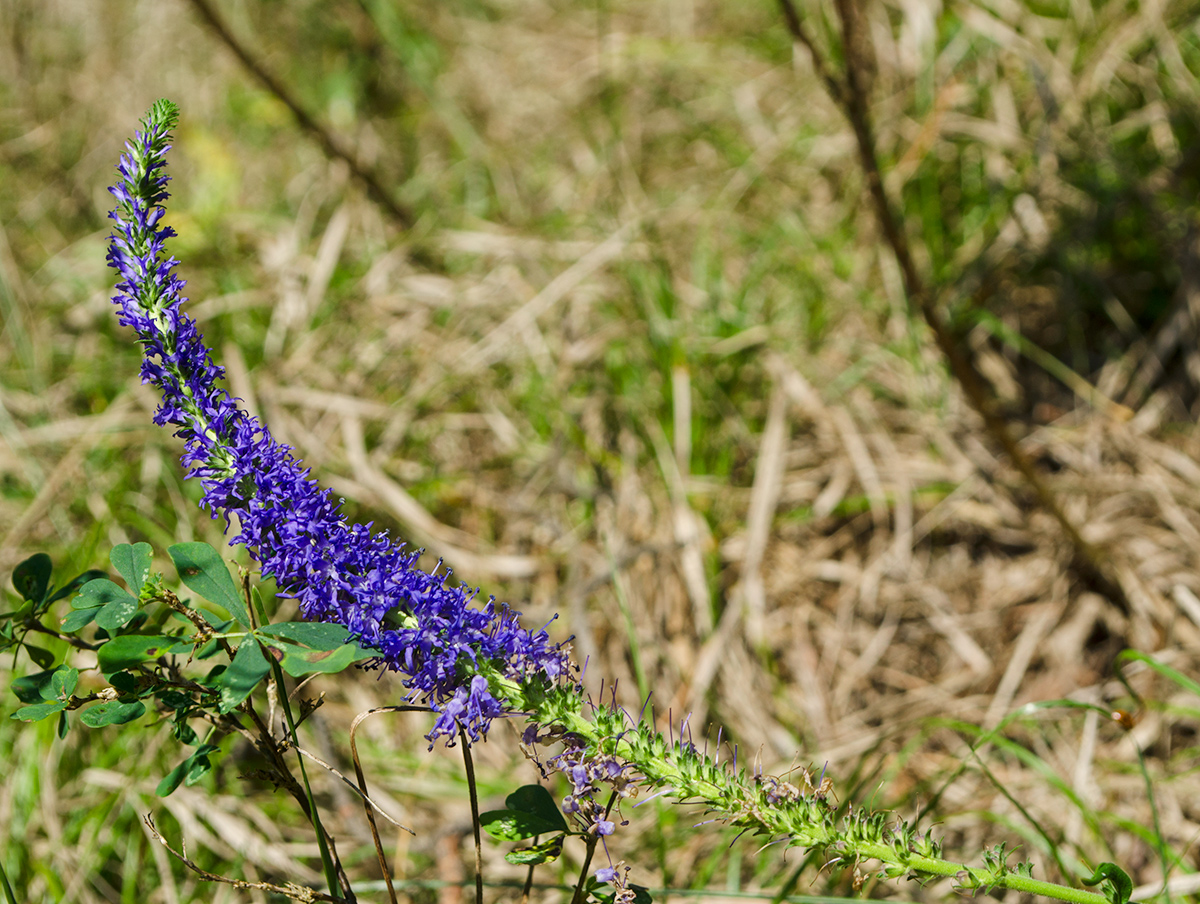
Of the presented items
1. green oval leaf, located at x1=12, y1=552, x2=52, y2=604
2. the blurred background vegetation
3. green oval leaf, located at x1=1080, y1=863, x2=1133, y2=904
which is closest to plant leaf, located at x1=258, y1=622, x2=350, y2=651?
green oval leaf, located at x1=12, y1=552, x2=52, y2=604

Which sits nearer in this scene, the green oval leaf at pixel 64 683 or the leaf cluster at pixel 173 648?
the leaf cluster at pixel 173 648

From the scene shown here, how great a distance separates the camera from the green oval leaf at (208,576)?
1.54m

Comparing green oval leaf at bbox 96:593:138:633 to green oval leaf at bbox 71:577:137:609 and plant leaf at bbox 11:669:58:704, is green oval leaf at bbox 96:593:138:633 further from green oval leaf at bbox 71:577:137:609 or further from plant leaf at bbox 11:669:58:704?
plant leaf at bbox 11:669:58:704

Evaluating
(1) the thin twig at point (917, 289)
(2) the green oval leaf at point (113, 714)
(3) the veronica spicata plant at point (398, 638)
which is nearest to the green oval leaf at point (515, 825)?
(3) the veronica spicata plant at point (398, 638)

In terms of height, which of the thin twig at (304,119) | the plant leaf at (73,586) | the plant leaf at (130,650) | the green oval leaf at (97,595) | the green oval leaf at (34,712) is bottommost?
the green oval leaf at (34,712)

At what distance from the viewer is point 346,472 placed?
3941 mm

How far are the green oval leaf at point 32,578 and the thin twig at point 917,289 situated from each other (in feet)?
7.91

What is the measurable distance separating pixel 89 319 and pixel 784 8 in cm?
378

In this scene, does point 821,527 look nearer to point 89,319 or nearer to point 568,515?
point 568,515

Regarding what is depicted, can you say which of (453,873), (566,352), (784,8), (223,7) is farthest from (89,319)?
(784,8)

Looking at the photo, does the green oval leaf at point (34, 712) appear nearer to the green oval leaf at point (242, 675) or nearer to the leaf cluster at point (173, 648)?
the leaf cluster at point (173, 648)

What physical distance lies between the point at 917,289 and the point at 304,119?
3.06 m

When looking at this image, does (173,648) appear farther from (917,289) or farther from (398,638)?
(917,289)

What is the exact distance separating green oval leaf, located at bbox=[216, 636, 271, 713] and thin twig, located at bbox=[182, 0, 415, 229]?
3405 millimetres
